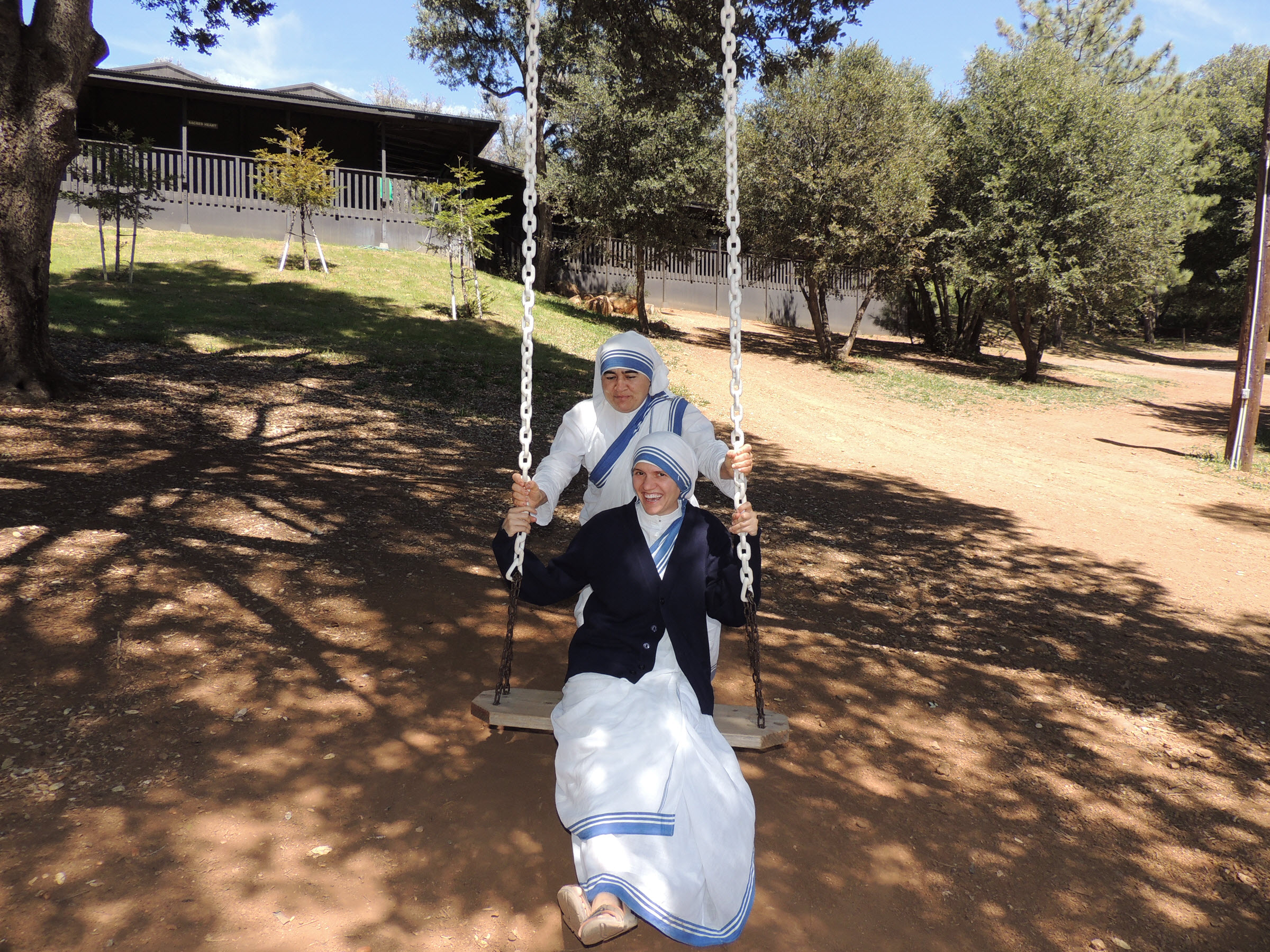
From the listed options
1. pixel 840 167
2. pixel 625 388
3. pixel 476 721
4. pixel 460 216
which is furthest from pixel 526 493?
pixel 840 167

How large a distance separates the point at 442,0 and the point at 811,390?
15282mm

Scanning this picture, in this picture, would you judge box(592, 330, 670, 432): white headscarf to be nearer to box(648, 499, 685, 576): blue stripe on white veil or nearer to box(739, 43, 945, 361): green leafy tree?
box(648, 499, 685, 576): blue stripe on white veil

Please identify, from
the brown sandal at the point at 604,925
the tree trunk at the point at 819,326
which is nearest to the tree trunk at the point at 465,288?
the tree trunk at the point at 819,326

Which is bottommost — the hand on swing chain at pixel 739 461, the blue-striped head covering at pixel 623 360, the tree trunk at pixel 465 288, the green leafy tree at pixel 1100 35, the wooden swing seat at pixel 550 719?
the wooden swing seat at pixel 550 719

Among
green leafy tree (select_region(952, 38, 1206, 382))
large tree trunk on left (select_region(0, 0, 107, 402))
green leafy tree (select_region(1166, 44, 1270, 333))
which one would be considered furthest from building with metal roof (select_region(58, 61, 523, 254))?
green leafy tree (select_region(1166, 44, 1270, 333))

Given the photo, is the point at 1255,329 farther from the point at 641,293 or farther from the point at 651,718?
the point at 641,293

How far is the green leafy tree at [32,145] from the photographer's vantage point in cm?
878

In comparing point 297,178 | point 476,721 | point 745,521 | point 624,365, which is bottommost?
point 476,721

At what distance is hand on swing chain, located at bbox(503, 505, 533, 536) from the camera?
149 inches

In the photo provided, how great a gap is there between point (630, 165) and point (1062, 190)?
12359 millimetres

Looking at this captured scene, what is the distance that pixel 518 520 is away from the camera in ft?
12.5

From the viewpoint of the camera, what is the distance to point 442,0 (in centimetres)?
2316

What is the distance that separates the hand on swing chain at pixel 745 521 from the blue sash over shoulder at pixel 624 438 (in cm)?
66

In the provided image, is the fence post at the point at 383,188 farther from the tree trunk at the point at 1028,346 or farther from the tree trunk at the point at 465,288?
the tree trunk at the point at 1028,346
